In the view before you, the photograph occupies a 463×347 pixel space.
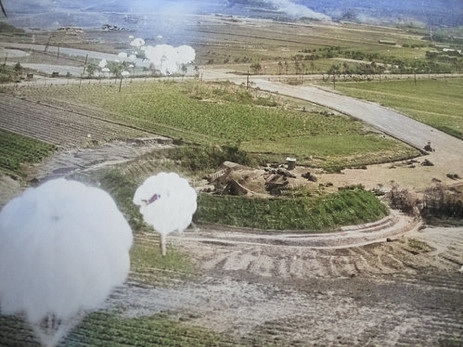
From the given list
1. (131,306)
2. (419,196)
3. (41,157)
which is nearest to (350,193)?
(419,196)

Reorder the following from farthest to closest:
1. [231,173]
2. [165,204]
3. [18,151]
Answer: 1. [231,173]
2. [18,151]
3. [165,204]

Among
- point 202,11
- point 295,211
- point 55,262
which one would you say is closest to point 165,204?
point 55,262

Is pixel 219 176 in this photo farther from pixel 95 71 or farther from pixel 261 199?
pixel 95 71

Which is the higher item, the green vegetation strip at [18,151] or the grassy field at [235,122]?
the grassy field at [235,122]

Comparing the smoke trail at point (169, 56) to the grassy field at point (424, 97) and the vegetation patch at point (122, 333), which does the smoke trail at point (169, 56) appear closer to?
the grassy field at point (424, 97)

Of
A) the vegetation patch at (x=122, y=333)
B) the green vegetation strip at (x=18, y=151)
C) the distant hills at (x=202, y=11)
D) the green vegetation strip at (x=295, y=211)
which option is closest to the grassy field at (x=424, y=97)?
the distant hills at (x=202, y=11)

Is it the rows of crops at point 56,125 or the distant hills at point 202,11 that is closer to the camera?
the rows of crops at point 56,125

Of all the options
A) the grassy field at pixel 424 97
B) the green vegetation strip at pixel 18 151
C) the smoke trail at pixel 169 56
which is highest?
the smoke trail at pixel 169 56

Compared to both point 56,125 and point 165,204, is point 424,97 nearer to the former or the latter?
point 165,204
